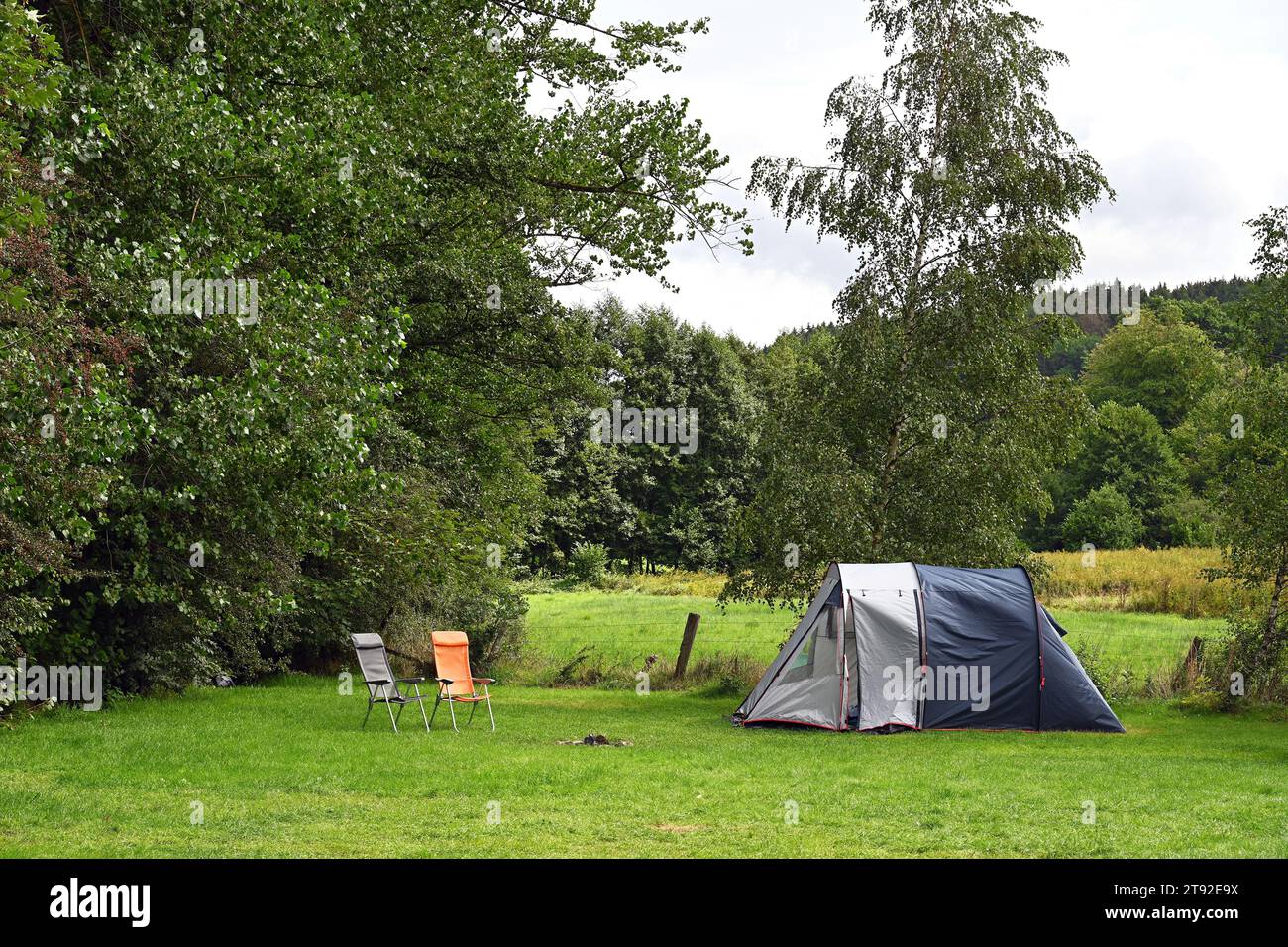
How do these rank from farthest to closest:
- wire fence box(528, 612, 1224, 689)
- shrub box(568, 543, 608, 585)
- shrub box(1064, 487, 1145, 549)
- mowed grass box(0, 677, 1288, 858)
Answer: shrub box(1064, 487, 1145, 549)
shrub box(568, 543, 608, 585)
wire fence box(528, 612, 1224, 689)
mowed grass box(0, 677, 1288, 858)

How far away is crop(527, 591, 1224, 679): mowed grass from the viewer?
24.2 metres

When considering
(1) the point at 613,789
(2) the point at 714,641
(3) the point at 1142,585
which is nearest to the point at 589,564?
(2) the point at 714,641

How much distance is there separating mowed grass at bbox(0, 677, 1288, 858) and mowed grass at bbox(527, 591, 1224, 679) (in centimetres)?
806

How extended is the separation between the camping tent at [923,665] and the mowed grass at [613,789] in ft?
1.56

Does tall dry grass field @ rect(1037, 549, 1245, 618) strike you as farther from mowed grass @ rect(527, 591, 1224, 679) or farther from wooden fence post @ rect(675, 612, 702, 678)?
wooden fence post @ rect(675, 612, 702, 678)

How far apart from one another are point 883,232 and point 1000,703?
27.3 ft

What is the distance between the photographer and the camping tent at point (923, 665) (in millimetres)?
15875

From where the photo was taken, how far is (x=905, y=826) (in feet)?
28.9

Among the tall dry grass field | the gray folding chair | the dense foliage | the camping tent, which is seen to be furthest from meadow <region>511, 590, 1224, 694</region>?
the gray folding chair

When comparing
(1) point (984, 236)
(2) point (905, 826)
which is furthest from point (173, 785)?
(1) point (984, 236)

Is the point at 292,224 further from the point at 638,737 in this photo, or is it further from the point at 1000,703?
the point at 1000,703

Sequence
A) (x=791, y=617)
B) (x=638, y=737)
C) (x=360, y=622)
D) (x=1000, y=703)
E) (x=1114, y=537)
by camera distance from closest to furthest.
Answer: (x=638, y=737) < (x=1000, y=703) < (x=360, y=622) < (x=791, y=617) < (x=1114, y=537)

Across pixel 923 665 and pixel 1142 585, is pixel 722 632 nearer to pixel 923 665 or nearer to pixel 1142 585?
pixel 1142 585

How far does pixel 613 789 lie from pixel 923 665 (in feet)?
22.6
